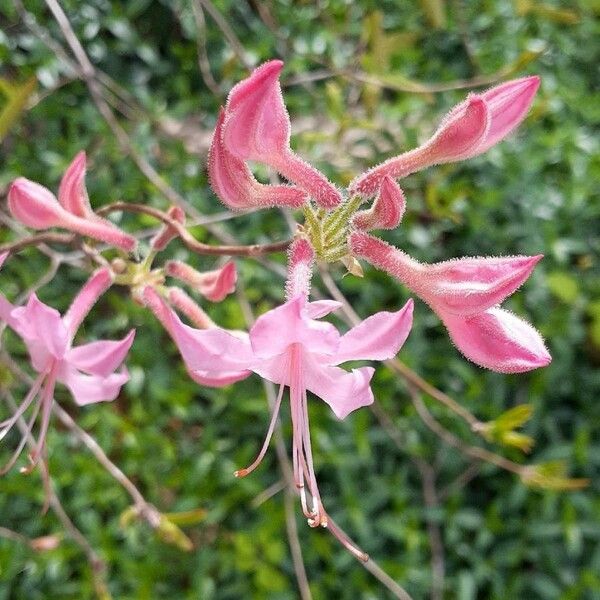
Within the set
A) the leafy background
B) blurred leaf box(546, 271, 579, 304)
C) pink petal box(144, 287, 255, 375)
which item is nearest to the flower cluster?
pink petal box(144, 287, 255, 375)

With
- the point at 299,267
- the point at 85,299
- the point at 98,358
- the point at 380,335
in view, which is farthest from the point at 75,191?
the point at 380,335

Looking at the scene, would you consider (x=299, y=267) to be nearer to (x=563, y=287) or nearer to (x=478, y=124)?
(x=478, y=124)

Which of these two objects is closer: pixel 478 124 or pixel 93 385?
pixel 478 124

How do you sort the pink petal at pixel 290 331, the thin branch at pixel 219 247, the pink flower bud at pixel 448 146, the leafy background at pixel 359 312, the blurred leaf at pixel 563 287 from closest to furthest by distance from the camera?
the pink petal at pixel 290 331 < the pink flower bud at pixel 448 146 < the thin branch at pixel 219 247 < the leafy background at pixel 359 312 < the blurred leaf at pixel 563 287

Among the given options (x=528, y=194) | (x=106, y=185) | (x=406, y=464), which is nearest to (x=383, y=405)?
(x=406, y=464)

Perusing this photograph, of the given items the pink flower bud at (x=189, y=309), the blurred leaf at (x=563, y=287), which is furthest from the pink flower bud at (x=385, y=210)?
the blurred leaf at (x=563, y=287)

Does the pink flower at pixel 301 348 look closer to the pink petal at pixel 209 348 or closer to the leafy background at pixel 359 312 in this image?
the pink petal at pixel 209 348

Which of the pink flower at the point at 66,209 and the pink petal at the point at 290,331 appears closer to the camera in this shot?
the pink petal at the point at 290,331
